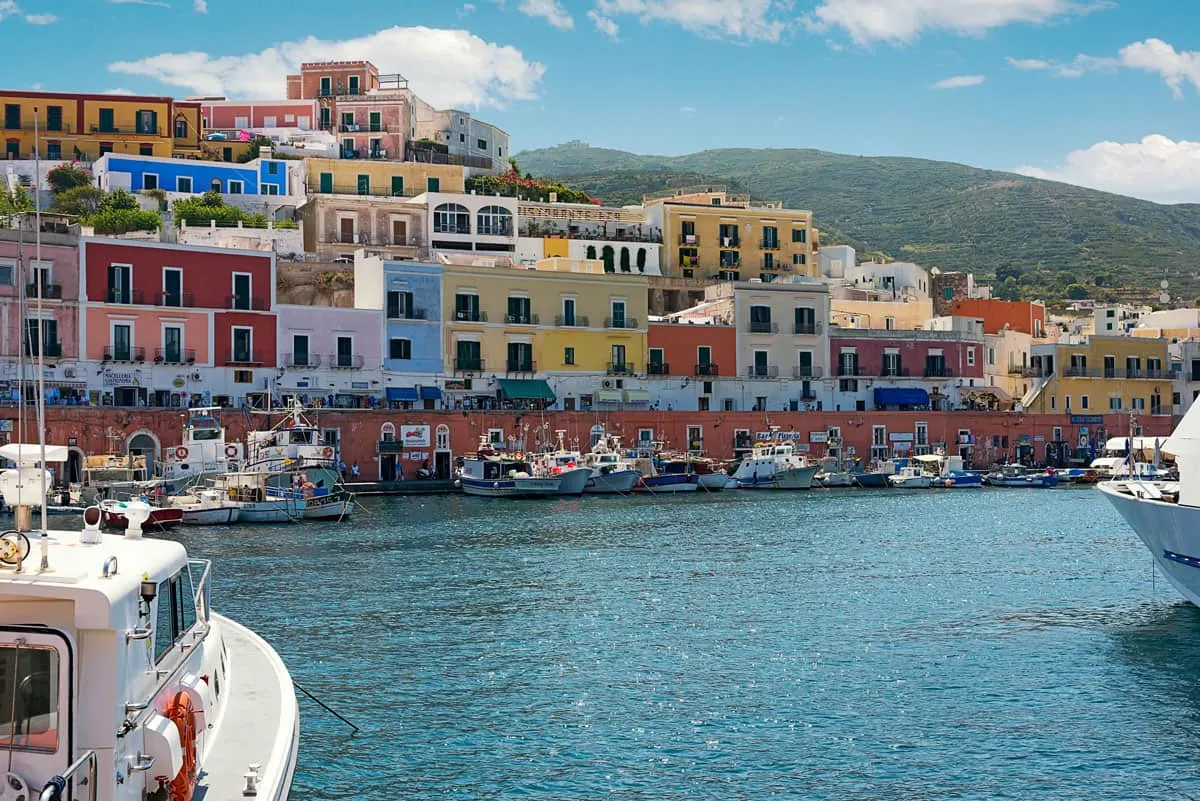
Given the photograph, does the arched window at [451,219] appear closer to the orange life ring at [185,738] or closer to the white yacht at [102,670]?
the white yacht at [102,670]

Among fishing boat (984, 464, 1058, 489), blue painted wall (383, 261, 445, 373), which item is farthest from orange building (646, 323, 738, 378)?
fishing boat (984, 464, 1058, 489)

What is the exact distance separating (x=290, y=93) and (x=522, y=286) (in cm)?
4251

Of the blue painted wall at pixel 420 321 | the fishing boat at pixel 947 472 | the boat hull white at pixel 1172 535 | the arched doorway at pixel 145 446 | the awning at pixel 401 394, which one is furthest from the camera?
the fishing boat at pixel 947 472

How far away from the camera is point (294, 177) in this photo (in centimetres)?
8844

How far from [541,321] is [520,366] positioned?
8.61 ft

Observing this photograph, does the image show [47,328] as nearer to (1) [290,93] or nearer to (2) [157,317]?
(2) [157,317]

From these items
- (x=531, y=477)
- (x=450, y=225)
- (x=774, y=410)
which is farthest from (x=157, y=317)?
(x=774, y=410)

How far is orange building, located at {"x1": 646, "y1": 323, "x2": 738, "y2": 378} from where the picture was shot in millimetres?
74625

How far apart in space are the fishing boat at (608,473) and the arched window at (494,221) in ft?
77.3

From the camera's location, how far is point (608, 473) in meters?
64.0

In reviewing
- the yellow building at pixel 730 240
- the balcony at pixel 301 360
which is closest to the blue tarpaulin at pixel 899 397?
the yellow building at pixel 730 240

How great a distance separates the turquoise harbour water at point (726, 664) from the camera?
17.1 meters

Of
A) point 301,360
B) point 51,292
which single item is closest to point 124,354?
point 51,292

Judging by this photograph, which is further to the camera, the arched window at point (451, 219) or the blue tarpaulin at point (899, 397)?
the arched window at point (451, 219)
